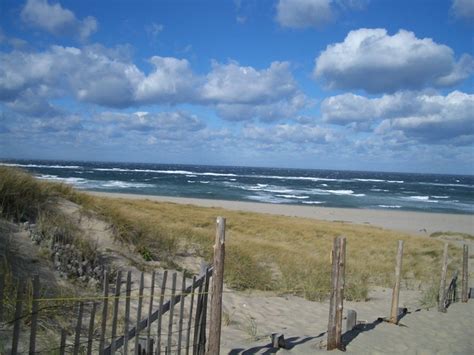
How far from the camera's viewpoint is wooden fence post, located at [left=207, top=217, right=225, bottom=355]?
4.99 m

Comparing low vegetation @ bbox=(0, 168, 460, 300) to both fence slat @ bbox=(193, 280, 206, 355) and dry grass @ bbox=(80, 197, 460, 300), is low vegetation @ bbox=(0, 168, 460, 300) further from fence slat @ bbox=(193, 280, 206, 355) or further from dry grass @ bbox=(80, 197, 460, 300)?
fence slat @ bbox=(193, 280, 206, 355)

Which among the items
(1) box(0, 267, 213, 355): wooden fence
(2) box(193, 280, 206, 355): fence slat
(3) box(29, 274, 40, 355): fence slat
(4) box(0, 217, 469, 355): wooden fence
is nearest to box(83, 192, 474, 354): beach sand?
(4) box(0, 217, 469, 355): wooden fence

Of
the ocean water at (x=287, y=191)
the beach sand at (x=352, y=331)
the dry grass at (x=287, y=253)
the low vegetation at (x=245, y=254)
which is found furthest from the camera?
the ocean water at (x=287, y=191)

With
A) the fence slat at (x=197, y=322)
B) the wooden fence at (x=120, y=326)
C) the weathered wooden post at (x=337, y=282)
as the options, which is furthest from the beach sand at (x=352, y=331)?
the wooden fence at (x=120, y=326)

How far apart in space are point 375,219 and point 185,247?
1096 inches

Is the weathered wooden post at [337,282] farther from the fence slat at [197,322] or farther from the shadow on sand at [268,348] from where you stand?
the fence slat at [197,322]

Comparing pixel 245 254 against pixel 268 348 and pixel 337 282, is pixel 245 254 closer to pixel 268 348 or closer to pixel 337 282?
pixel 268 348

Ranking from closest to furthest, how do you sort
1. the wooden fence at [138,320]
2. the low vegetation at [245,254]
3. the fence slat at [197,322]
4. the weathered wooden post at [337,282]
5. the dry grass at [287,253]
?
1. the wooden fence at [138,320]
2. the fence slat at [197,322]
3. the weathered wooden post at [337,282]
4. the low vegetation at [245,254]
5. the dry grass at [287,253]

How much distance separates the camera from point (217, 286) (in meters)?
5.09

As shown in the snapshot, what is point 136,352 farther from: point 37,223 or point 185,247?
point 185,247

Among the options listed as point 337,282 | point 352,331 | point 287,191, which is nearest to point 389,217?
point 287,191

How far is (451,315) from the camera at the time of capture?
369 inches

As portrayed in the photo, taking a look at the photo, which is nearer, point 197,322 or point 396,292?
point 197,322

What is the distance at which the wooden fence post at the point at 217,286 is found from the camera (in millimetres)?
4988
